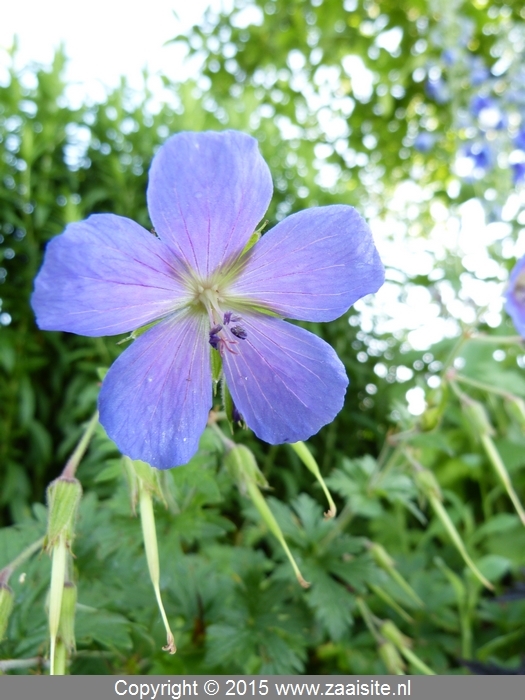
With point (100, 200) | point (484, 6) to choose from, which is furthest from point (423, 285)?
point (484, 6)

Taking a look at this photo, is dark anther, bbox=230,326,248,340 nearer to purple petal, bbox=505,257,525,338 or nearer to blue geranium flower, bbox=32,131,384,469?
blue geranium flower, bbox=32,131,384,469

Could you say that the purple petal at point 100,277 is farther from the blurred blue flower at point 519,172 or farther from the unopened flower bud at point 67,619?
the blurred blue flower at point 519,172

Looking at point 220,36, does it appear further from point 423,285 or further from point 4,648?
point 4,648

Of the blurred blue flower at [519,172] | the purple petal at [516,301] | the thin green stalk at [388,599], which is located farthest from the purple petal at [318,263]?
the blurred blue flower at [519,172]

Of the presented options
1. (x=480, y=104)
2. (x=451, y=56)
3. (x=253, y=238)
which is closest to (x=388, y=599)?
(x=253, y=238)

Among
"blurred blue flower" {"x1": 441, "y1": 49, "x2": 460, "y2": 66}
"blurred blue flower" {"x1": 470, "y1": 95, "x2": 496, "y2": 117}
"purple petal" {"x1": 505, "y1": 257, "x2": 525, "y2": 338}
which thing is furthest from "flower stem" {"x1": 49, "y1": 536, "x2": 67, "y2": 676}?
"blurred blue flower" {"x1": 441, "y1": 49, "x2": 460, "y2": 66}

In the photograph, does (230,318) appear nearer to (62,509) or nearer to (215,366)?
(215,366)

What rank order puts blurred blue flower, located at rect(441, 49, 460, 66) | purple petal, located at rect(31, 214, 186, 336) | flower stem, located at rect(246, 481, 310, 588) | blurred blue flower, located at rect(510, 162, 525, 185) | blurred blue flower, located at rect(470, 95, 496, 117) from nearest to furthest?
purple petal, located at rect(31, 214, 186, 336) < flower stem, located at rect(246, 481, 310, 588) < blurred blue flower, located at rect(510, 162, 525, 185) < blurred blue flower, located at rect(470, 95, 496, 117) < blurred blue flower, located at rect(441, 49, 460, 66)
